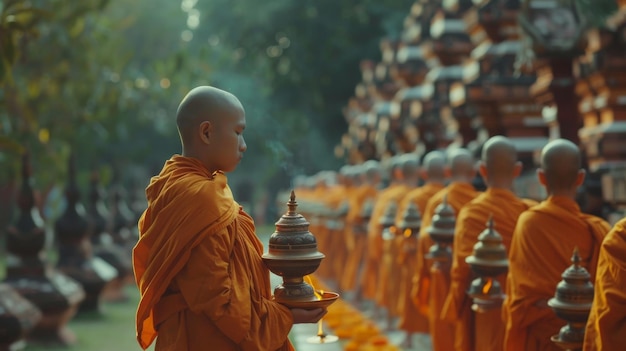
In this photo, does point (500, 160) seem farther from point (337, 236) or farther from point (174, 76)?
point (174, 76)

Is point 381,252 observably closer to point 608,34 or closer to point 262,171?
point 608,34

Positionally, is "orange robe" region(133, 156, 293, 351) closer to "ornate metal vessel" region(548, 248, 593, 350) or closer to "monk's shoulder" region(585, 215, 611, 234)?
"ornate metal vessel" region(548, 248, 593, 350)

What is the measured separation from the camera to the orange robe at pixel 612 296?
3768 mm

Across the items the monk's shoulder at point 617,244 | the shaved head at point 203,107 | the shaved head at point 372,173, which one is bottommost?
the shaved head at point 372,173

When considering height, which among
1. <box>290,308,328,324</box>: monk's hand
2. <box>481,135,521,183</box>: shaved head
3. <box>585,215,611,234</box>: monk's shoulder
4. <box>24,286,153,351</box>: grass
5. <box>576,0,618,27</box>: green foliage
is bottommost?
<box>24,286,153,351</box>: grass

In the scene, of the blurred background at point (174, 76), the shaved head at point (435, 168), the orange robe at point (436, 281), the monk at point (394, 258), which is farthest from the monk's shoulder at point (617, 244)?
the blurred background at point (174, 76)

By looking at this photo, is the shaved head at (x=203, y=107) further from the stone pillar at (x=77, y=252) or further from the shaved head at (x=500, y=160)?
the stone pillar at (x=77, y=252)

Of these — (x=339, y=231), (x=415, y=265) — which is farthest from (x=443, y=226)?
(x=339, y=231)

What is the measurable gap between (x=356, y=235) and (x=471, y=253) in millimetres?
7596

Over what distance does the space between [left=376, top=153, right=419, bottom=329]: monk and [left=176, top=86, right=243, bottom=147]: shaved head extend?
6.66m

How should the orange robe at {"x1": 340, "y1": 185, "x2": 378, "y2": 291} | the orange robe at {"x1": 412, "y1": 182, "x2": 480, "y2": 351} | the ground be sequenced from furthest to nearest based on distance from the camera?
the orange robe at {"x1": 340, "y1": 185, "x2": 378, "y2": 291} → the ground → the orange robe at {"x1": 412, "y1": 182, "x2": 480, "y2": 351}

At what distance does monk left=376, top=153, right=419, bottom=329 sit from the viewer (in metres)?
10.6

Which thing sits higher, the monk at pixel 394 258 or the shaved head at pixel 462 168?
the shaved head at pixel 462 168

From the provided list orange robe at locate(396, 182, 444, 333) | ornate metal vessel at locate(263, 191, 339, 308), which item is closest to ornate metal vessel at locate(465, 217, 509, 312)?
ornate metal vessel at locate(263, 191, 339, 308)
